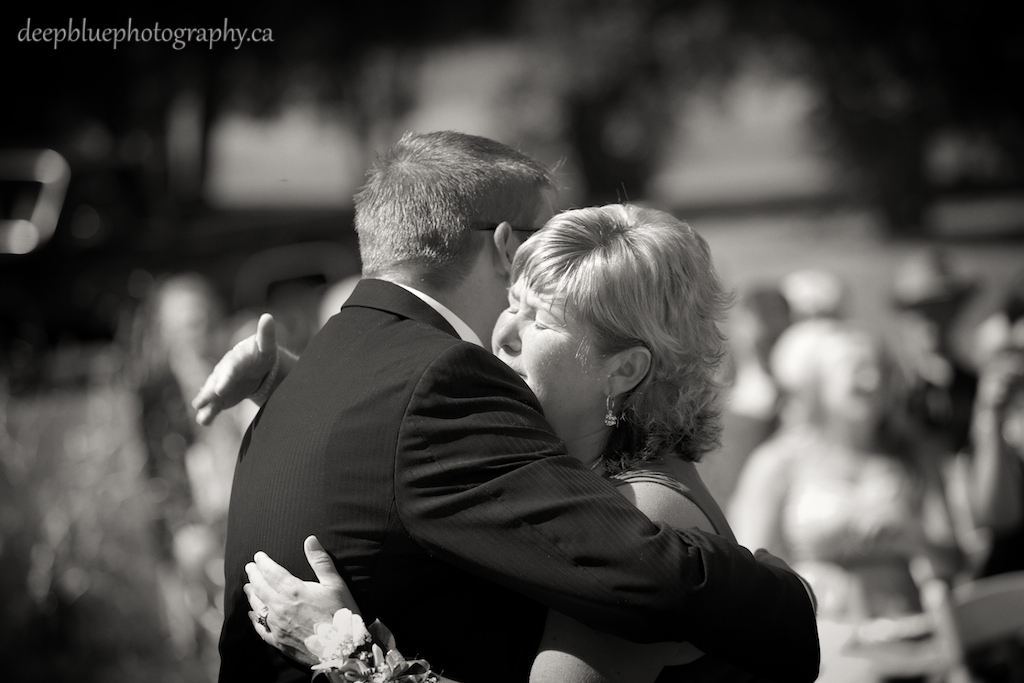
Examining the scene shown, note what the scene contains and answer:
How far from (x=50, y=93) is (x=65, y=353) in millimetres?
2892

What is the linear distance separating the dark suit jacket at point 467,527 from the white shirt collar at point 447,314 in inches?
2.0

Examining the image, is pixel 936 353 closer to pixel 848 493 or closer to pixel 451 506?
pixel 848 493

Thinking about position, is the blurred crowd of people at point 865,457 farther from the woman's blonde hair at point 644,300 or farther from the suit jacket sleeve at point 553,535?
the suit jacket sleeve at point 553,535

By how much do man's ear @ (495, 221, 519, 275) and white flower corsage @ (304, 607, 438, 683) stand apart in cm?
79

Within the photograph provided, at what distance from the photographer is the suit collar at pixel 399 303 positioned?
1870 millimetres

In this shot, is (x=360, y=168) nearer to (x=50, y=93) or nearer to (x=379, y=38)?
(x=379, y=38)

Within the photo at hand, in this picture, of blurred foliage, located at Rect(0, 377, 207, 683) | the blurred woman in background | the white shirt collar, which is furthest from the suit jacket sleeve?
blurred foliage, located at Rect(0, 377, 207, 683)

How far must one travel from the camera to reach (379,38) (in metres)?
9.37

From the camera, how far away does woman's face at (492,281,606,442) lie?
71.2 inches

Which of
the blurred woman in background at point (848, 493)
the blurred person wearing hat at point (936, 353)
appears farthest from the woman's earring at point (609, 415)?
the blurred person wearing hat at point (936, 353)

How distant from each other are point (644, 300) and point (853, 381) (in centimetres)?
261

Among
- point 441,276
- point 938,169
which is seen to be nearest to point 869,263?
point 938,169

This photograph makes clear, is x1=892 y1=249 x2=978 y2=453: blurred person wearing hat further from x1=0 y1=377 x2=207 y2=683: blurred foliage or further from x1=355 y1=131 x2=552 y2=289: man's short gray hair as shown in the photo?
x1=0 y1=377 x2=207 y2=683: blurred foliage

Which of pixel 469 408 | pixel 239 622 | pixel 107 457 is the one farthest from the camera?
pixel 107 457
